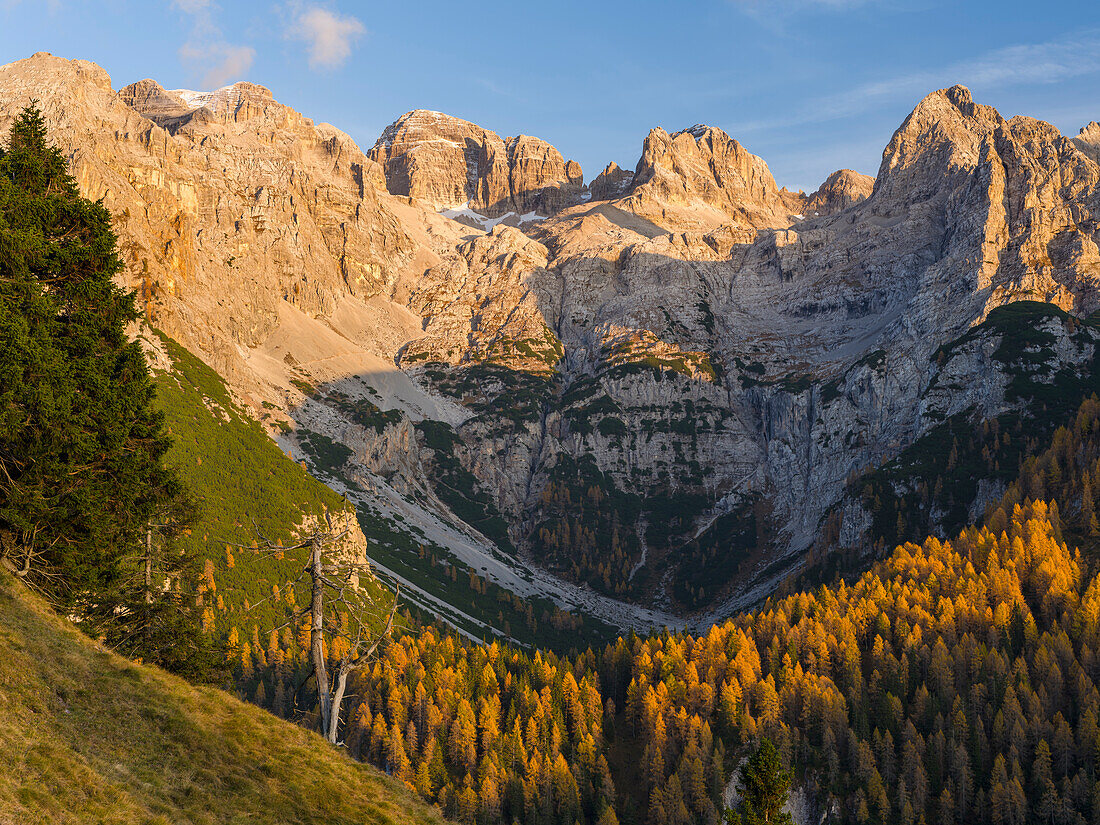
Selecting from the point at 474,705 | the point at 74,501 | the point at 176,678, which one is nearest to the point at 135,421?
the point at 74,501

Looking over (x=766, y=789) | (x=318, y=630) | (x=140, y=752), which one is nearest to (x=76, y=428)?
(x=318, y=630)

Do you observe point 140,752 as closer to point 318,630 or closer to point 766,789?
point 318,630

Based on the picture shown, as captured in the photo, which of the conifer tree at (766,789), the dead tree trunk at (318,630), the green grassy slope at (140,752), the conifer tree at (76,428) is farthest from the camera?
the conifer tree at (766,789)

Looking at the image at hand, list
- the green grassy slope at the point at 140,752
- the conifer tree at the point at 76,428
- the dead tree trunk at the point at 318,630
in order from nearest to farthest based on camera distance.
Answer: the green grassy slope at the point at 140,752 → the dead tree trunk at the point at 318,630 → the conifer tree at the point at 76,428

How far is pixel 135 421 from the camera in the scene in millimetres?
38344

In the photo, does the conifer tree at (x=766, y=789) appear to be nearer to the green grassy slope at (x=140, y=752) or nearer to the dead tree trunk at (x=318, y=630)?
the green grassy slope at (x=140, y=752)

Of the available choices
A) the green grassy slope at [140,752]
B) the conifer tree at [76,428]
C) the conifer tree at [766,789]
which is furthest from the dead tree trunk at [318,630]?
the conifer tree at [766,789]

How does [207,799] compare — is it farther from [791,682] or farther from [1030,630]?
[1030,630]

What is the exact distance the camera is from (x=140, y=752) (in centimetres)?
A: 2478

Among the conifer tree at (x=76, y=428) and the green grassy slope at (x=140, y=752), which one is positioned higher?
the conifer tree at (x=76, y=428)

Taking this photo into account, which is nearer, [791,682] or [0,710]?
[0,710]

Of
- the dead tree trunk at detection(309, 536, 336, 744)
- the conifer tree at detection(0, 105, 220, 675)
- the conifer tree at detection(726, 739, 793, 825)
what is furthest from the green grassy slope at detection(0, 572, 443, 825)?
the conifer tree at detection(726, 739, 793, 825)

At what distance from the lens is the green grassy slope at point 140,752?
68.5 feet

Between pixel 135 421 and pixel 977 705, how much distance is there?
5031 inches
